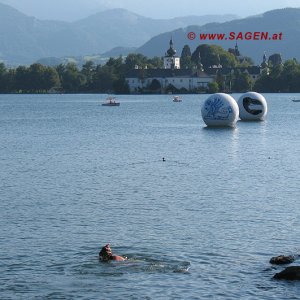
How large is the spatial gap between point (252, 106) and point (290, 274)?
6978 cm

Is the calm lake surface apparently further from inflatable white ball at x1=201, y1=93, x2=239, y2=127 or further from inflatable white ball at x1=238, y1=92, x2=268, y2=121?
inflatable white ball at x1=238, y1=92, x2=268, y2=121

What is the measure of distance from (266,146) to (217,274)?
149ft

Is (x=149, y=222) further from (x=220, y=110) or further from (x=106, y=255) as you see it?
(x=220, y=110)

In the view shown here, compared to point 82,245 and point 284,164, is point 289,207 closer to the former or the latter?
point 82,245

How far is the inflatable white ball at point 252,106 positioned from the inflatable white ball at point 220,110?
735 cm

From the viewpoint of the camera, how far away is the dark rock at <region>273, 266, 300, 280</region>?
25594 mm

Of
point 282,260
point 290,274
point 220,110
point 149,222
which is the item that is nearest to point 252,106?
point 220,110

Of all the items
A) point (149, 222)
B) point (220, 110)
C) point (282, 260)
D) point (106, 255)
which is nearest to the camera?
point (282, 260)

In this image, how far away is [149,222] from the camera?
1352 inches

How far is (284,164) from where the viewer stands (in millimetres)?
55719

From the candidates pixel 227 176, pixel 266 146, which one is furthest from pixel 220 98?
pixel 227 176

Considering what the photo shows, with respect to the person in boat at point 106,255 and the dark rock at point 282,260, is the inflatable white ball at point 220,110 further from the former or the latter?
the person in boat at point 106,255

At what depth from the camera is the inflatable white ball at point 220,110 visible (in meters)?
79.3

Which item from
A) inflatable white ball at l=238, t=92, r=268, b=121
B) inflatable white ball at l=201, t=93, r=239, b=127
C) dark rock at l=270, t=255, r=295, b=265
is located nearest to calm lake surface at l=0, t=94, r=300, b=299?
dark rock at l=270, t=255, r=295, b=265
